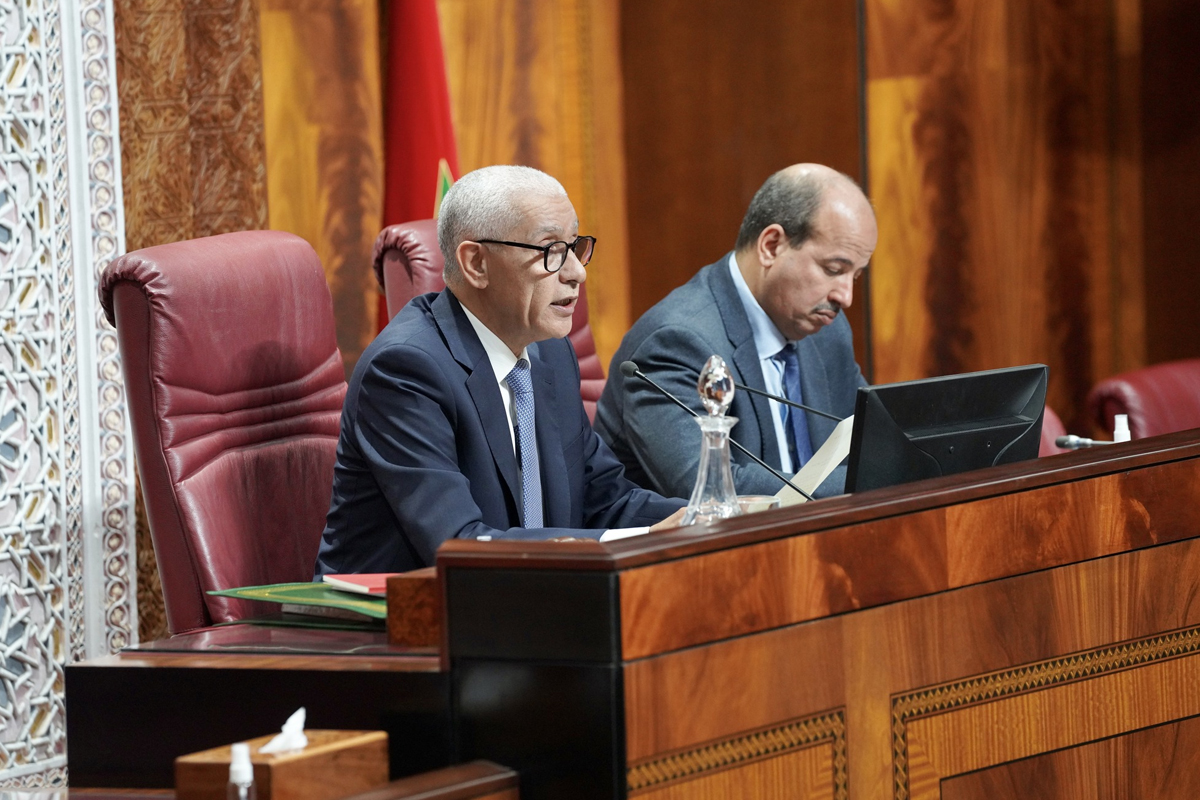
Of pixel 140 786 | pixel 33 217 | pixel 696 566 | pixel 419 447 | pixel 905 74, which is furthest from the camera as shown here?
pixel 905 74

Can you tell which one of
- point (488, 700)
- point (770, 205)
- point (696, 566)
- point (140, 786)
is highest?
point (770, 205)

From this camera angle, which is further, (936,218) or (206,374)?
(936,218)

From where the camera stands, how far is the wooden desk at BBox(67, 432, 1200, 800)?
145 centimetres

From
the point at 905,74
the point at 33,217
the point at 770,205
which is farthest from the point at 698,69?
the point at 33,217

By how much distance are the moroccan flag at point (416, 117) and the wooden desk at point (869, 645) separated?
6.95ft

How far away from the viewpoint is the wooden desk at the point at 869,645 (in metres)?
1.45

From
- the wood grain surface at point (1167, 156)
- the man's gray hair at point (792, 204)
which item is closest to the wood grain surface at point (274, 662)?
the man's gray hair at point (792, 204)

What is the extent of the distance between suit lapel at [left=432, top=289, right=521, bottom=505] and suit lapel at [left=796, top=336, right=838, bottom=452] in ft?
2.78

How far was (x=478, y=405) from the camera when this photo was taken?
7.45ft

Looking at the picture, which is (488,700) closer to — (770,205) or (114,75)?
(770,205)

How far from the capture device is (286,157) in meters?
3.71

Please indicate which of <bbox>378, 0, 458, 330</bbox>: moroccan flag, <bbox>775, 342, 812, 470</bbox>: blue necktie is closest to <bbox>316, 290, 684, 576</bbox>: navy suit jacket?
<bbox>775, 342, 812, 470</bbox>: blue necktie

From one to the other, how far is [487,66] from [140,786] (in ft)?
9.92

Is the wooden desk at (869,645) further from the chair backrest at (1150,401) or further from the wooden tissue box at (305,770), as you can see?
the chair backrest at (1150,401)
